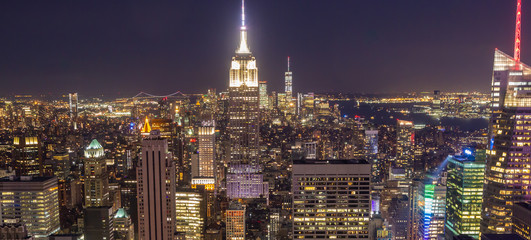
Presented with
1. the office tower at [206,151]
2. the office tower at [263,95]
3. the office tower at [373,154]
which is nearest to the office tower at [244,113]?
the office tower at [263,95]

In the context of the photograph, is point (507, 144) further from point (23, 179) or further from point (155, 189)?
point (23, 179)

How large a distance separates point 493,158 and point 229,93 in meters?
28.2

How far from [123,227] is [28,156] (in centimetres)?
1184

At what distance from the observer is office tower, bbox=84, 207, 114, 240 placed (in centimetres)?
2431

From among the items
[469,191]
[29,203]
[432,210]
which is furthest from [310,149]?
[29,203]

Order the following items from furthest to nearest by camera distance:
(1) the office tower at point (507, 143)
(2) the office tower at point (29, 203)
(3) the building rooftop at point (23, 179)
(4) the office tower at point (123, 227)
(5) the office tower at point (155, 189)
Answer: (4) the office tower at point (123, 227), (3) the building rooftop at point (23, 179), (2) the office tower at point (29, 203), (1) the office tower at point (507, 143), (5) the office tower at point (155, 189)

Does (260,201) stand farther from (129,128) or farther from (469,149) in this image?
(469,149)

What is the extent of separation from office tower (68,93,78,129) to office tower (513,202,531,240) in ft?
82.0

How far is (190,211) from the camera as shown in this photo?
2995 centimetres

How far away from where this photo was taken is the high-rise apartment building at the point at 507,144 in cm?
2112

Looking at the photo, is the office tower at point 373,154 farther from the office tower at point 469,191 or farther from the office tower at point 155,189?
the office tower at point 155,189

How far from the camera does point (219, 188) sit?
41.9 m

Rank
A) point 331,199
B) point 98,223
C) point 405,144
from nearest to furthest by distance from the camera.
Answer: point 331,199 < point 98,223 < point 405,144

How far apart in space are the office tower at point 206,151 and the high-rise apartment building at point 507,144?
23658 mm
